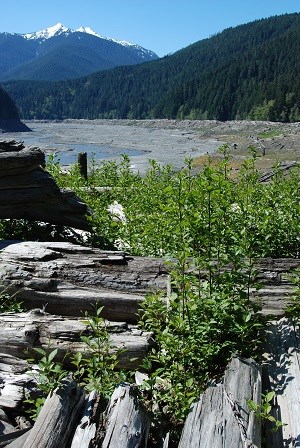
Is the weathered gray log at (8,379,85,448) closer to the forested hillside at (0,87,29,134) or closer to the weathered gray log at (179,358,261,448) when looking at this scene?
the weathered gray log at (179,358,261,448)

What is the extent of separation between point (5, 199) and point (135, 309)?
119 inches

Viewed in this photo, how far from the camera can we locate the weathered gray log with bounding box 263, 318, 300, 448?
382 centimetres

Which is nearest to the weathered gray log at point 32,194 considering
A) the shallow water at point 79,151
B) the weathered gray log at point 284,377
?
the weathered gray log at point 284,377

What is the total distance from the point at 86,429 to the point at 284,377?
1.78 meters

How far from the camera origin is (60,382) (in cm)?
381

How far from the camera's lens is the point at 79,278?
245 inches

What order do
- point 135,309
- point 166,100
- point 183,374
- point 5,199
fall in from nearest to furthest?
point 183,374, point 135,309, point 5,199, point 166,100

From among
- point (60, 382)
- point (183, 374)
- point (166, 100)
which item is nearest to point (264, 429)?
point (183, 374)

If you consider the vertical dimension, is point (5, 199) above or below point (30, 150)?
below

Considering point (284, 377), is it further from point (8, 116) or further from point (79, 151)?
point (8, 116)

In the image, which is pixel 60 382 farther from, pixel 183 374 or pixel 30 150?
pixel 30 150

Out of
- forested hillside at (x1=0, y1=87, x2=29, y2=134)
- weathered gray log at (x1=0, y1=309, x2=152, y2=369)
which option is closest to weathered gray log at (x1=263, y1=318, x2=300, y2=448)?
weathered gray log at (x1=0, y1=309, x2=152, y2=369)

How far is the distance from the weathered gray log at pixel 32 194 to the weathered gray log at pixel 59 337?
Result: 9.21 feet

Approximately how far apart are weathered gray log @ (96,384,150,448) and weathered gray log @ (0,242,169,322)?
1907 mm
